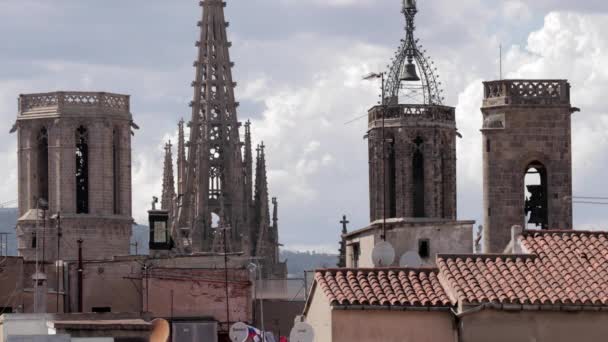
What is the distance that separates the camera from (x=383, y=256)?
5150 centimetres

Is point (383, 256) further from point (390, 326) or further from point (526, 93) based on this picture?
point (526, 93)

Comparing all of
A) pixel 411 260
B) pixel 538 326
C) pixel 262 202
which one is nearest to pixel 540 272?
pixel 538 326

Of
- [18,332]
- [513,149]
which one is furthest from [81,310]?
[18,332]

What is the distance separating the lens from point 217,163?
5054 inches

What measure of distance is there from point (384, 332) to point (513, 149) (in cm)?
3252

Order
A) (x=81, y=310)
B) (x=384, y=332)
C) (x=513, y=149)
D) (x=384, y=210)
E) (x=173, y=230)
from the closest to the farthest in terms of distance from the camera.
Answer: (x=384, y=332) → (x=81, y=310) → (x=513, y=149) → (x=384, y=210) → (x=173, y=230)

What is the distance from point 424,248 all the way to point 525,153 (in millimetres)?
20587

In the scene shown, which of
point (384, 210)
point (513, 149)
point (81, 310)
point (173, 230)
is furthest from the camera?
point (173, 230)

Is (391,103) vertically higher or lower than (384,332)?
higher

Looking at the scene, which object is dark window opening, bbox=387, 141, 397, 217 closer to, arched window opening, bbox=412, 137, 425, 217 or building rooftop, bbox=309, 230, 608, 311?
arched window opening, bbox=412, 137, 425, 217

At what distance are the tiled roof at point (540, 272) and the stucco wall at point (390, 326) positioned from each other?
530 mm

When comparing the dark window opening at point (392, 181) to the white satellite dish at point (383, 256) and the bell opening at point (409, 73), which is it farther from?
the white satellite dish at point (383, 256)

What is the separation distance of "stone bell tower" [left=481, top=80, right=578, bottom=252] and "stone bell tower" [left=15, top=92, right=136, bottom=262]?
3127 cm

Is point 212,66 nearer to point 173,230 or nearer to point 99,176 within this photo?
point 173,230
